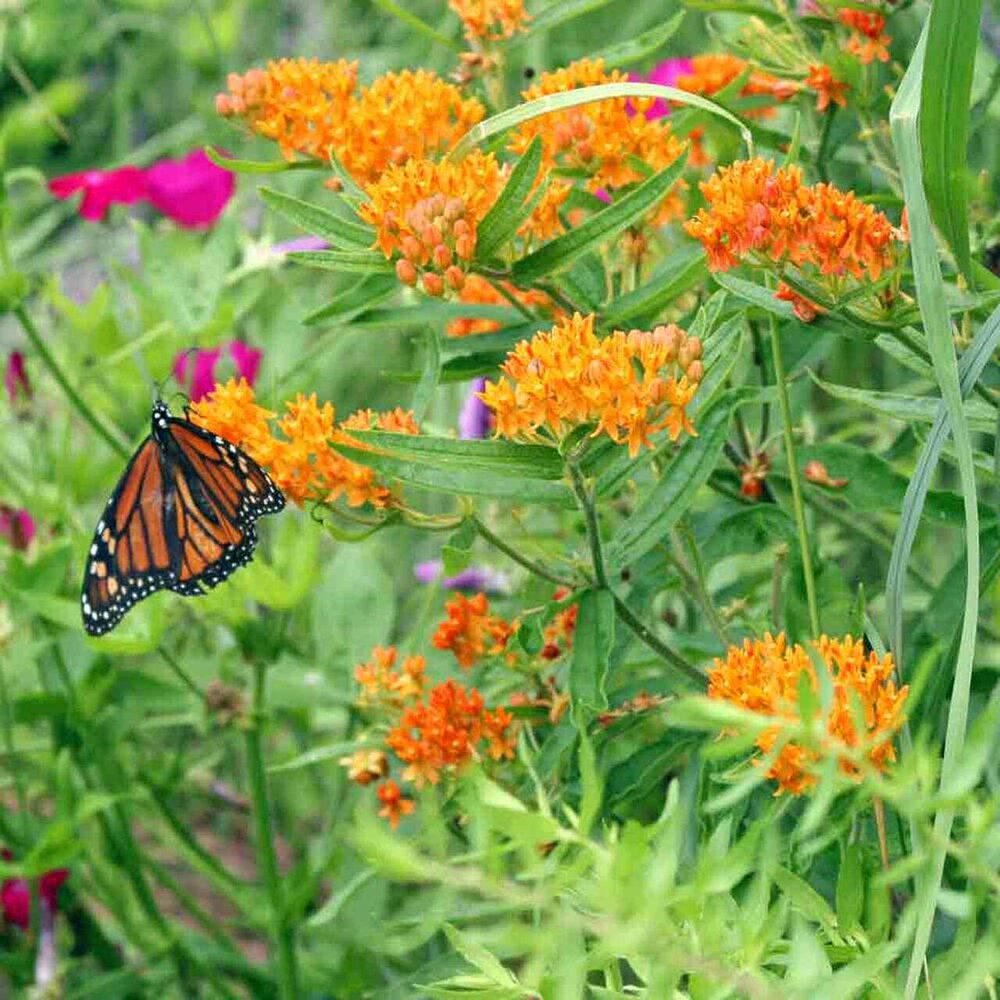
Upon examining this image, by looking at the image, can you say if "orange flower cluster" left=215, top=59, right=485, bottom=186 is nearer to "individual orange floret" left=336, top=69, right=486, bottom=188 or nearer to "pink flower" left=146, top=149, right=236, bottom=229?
"individual orange floret" left=336, top=69, right=486, bottom=188

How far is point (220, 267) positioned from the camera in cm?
215

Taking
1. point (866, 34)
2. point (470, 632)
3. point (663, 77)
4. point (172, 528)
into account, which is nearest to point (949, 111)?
point (866, 34)

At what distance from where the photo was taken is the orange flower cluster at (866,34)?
1.53m

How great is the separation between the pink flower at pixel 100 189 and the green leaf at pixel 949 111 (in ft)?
4.83

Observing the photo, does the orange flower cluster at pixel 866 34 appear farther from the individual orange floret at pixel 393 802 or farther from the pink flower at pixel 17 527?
the pink flower at pixel 17 527

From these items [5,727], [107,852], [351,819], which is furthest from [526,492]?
[107,852]

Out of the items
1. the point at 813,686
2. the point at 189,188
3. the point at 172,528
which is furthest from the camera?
the point at 189,188

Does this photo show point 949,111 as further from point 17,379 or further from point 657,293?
point 17,379

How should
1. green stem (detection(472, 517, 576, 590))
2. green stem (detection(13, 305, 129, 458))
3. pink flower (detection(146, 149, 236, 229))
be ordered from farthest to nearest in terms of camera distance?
pink flower (detection(146, 149, 236, 229)), green stem (detection(13, 305, 129, 458)), green stem (detection(472, 517, 576, 590))

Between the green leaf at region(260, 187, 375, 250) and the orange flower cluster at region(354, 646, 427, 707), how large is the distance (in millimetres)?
382

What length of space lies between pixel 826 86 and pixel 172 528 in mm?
743

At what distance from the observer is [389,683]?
158 centimetres

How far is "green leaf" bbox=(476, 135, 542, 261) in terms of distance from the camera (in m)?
1.27

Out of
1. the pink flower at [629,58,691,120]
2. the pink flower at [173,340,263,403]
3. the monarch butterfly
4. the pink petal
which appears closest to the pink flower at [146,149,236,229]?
the pink flower at [173,340,263,403]
